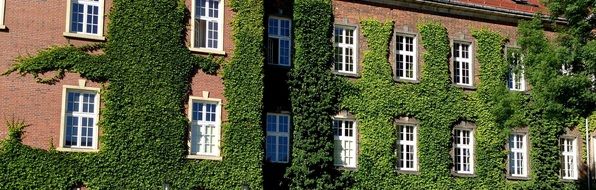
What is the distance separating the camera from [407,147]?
32219 millimetres

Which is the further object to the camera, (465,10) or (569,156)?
(569,156)

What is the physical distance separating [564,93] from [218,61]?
33.1 feet

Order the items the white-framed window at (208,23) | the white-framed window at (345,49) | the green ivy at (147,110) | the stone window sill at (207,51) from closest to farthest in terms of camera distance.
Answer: the green ivy at (147,110), the stone window sill at (207,51), the white-framed window at (208,23), the white-framed window at (345,49)

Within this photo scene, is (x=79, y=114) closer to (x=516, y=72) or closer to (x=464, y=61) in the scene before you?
(x=516, y=72)

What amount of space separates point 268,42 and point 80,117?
23.3 ft

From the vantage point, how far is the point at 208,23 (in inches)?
1101

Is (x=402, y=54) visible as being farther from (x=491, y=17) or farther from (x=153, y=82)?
(x=153, y=82)

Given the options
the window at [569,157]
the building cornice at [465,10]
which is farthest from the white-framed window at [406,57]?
the window at [569,157]

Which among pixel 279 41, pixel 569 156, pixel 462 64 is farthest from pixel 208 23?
pixel 569 156

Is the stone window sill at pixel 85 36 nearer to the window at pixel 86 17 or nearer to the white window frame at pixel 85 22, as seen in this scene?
the white window frame at pixel 85 22

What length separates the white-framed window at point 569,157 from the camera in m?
35.0

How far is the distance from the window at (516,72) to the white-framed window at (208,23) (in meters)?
9.53

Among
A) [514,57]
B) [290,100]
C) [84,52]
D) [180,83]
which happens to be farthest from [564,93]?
[84,52]

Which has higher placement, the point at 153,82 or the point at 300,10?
the point at 300,10
